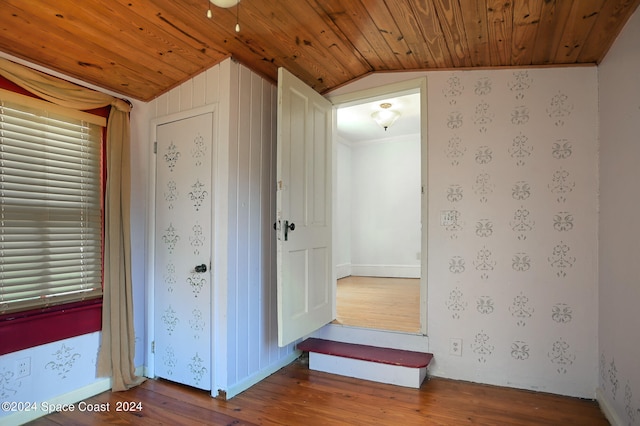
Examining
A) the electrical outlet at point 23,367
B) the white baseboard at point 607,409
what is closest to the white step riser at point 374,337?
the white baseboard at point 607,409

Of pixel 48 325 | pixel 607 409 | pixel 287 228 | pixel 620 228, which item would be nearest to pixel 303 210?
pixel 287 228

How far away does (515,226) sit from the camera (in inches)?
99.5

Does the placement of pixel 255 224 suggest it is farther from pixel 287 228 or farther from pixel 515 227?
pixel 515 227

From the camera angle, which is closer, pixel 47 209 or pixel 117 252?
pixel 47 209

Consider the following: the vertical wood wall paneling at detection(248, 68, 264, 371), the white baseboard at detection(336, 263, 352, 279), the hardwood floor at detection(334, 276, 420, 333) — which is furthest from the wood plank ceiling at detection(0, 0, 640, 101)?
the white baseboard at detection(336, 263, 352, 279)

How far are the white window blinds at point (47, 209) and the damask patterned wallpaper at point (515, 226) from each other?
7.81ft

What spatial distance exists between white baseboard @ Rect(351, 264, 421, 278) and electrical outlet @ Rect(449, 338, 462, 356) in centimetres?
337

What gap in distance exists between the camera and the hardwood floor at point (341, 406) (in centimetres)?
211

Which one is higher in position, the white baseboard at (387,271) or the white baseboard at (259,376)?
the white baseboard at (387,271)

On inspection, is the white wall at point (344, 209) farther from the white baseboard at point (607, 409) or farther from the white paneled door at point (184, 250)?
the white baseboard at point (607, 409)

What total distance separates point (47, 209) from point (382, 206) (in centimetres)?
489

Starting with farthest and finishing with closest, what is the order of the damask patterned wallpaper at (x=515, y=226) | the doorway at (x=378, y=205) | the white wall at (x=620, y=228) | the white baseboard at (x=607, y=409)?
the doorway at (x=378, y=205) → the damask patterned wallpaper at (x=515, y=226) → the white baseboard at (x=607, y=409) → the white wall at (x=620, y=228)

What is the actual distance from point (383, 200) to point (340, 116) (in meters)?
1.95

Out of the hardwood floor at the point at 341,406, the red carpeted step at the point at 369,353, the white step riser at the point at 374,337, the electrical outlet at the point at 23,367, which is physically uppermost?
the electrical outlet at the point at 23,367
